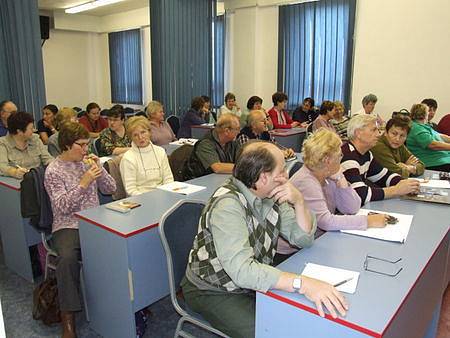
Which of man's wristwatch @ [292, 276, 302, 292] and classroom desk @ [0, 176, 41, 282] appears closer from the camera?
man's wristwatch @ [292, 276, 302, 292]

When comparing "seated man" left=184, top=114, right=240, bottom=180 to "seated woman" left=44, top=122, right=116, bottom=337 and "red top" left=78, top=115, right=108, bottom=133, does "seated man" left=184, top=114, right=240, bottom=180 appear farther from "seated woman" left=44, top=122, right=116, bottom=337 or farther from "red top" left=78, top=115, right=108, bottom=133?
"red top" left=78, top=115, right=108, bottom=133

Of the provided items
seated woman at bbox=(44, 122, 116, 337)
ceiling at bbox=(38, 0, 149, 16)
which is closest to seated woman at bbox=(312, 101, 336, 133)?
seated woman at bbox=(44, 122, 116, 337)

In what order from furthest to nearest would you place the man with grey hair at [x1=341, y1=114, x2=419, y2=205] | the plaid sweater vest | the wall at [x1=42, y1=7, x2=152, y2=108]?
the wall at [x1=42, y1=7, x2=152, y2=108] → the man with grey hair at [x1=341, y1=114, x2=419, y2=205] → the plaid sweater vest

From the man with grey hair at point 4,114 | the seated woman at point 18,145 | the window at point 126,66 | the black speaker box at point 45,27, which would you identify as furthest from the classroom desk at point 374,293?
the black speaker box at point 45,27

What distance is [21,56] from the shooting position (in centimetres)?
549

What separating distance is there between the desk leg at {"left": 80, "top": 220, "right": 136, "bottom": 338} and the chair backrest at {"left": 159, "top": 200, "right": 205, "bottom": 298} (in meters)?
0.29

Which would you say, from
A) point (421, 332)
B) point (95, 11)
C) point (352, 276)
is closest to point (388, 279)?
point (352, 276)

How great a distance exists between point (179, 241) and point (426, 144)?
334 cm

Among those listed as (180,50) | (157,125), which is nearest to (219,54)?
(180,50)

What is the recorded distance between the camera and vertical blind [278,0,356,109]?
22.4 feet

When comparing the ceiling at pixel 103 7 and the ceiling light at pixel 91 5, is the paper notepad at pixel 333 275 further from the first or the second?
the ceiling at pixel 103 7

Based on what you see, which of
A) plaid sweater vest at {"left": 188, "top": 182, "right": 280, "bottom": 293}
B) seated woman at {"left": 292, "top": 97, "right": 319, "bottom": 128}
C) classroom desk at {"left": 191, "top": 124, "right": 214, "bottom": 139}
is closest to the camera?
plaid sweater vest at {"left": 188, "top": 182, "right": 280, "bottom": 293}

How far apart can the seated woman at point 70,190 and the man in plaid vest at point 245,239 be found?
2.93 feet

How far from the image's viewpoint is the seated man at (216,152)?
3.14 meters
